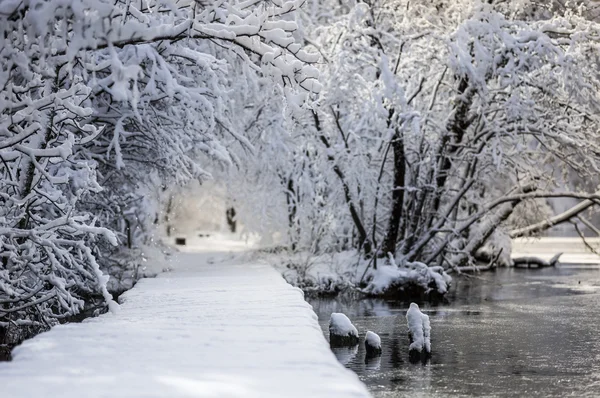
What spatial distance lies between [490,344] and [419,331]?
1509mm

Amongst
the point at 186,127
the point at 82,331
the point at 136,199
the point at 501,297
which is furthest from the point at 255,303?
the point at 501,297

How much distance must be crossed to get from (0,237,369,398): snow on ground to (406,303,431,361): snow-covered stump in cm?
193

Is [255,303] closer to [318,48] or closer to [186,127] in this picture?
[186,127]

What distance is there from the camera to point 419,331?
487 inches

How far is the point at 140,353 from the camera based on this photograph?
735 cm

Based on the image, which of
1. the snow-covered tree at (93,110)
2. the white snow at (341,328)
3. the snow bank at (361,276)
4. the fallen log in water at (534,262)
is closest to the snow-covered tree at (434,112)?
the snow bank at (361,276)

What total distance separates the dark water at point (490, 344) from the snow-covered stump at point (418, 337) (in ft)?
0.55

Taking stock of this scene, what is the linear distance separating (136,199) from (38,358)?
41.1 feet

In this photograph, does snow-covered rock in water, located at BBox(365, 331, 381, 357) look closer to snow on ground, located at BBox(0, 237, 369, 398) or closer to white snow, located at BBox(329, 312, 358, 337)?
white snow, located at BBox(329, 312, 358, 337)

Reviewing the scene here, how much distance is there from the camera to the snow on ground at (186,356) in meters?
5.91

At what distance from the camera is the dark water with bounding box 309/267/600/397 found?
1020 centimetres

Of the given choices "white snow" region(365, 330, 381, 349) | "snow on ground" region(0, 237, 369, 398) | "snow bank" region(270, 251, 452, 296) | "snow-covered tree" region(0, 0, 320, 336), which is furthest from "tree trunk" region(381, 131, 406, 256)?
"snow on ground" region(0, 237, 369, 398)

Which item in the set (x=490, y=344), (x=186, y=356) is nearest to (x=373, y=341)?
(x=490, y=344)

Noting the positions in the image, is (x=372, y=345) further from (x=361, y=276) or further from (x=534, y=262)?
(x=534, y=262)
